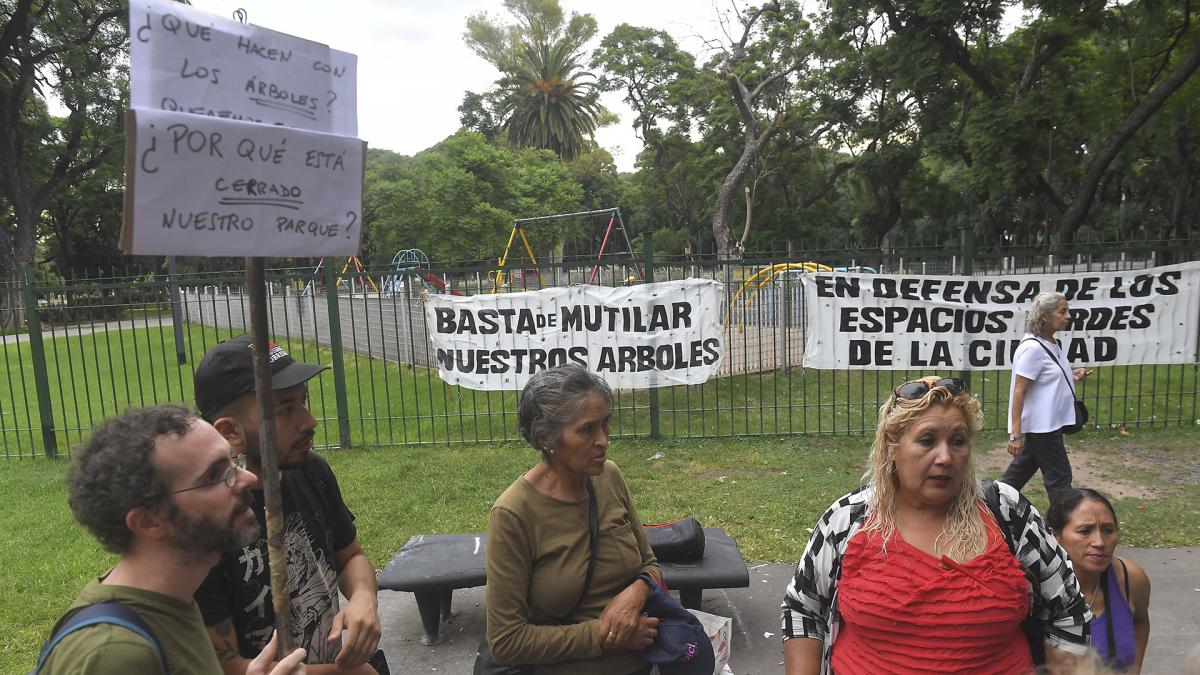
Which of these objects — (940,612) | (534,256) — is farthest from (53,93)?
(940,612)

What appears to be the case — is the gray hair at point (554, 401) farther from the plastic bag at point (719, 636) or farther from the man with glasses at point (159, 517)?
the plastic bag at point (719, 636)

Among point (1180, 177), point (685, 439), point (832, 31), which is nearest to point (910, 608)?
point (685, 439)

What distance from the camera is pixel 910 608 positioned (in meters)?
1.96

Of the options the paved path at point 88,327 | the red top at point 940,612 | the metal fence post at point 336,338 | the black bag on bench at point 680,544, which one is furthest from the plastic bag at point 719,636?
the paved path at point 88,327

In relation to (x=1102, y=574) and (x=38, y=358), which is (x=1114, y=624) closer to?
(x=1102, y=574)

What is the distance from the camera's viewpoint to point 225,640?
185 centimetres

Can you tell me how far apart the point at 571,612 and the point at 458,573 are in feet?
5.61

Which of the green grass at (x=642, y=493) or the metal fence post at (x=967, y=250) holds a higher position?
the metal fence post at (x=967, y=250)

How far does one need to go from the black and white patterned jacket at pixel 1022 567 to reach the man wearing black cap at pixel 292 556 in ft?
4.36

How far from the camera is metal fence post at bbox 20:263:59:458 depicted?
781 cm

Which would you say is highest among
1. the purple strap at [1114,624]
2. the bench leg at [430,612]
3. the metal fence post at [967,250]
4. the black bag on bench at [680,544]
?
the metal fence post at [967,250]

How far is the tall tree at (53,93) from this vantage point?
24625 mm

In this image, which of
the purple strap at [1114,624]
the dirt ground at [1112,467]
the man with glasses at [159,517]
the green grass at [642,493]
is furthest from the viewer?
the dirt ground at [1112,467]

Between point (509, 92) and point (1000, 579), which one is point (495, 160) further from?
point (1000, 579)
